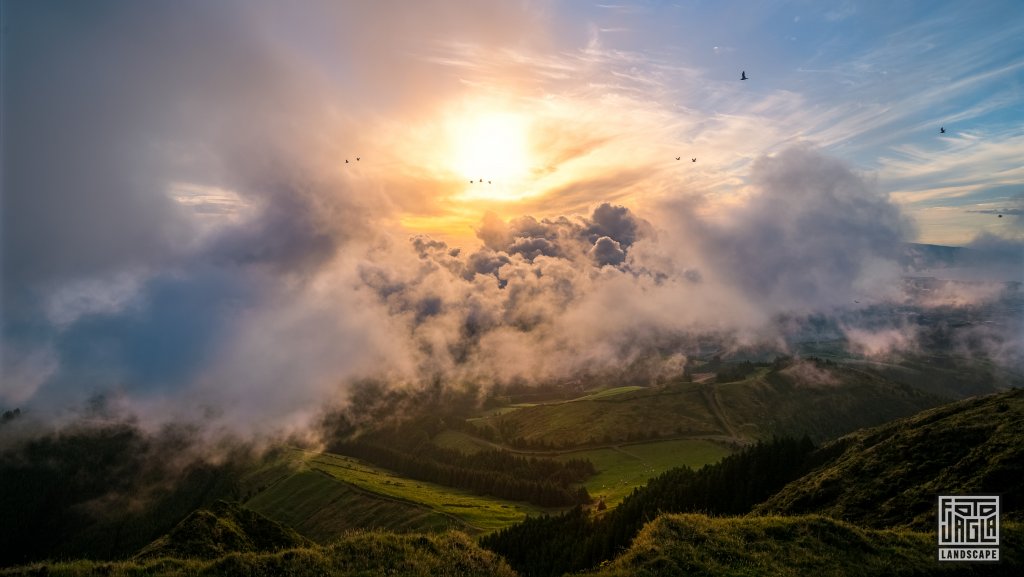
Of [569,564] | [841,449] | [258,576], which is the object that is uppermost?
[258,576]

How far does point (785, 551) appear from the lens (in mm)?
33969

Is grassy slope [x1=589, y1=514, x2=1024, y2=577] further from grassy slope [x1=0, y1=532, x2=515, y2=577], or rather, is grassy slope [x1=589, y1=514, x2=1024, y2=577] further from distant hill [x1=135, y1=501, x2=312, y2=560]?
distant hill [x1=135, y1=501, x2=312, y2=560]

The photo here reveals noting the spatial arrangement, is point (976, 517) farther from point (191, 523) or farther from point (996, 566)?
point (191, 523)

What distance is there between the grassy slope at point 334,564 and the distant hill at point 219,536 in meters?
6.72

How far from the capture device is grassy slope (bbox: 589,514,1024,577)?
31.3 metres

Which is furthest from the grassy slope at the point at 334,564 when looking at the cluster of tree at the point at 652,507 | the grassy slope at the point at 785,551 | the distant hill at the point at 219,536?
the cluster of tree at the point at 652,507

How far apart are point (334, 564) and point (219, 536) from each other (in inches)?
863

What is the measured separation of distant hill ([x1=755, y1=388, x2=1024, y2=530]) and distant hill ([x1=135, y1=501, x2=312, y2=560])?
2547 inches

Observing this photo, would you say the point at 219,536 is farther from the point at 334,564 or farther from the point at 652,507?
the point at 652,507

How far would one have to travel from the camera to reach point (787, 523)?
38344 mm

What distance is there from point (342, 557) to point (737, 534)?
2919cm

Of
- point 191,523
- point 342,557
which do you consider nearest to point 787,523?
point 342,557
